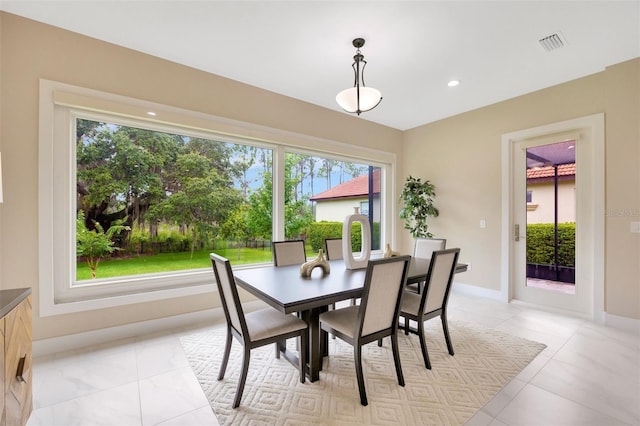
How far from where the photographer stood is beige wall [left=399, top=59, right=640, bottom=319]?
2.98 meters

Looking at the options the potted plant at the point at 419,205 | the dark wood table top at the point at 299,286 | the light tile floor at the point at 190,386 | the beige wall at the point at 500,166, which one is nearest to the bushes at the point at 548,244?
the beige wall at the point at 500,166

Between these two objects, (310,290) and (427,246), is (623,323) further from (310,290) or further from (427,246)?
(310,290)

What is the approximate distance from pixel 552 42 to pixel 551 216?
6.86ft

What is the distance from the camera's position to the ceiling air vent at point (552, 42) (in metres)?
2.54

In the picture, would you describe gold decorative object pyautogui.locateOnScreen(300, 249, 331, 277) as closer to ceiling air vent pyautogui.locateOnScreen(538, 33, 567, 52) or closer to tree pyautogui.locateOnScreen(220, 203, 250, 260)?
tree pyautogui.locateOnScreen(220, 203, 250, 260)

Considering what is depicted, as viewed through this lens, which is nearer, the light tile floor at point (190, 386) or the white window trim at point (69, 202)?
the light tile floor at point (190, 386)

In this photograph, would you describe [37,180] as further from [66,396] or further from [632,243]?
[632,243]

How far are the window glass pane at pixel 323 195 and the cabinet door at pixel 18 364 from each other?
267cm

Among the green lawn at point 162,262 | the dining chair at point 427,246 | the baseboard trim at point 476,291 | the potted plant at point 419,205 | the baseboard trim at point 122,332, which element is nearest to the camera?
the baseboard trim at point 122,332

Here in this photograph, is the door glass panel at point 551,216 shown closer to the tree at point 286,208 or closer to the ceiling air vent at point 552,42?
the ceiling air vent at point 552,42

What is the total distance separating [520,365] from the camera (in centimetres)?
229

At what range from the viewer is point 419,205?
462 centimetres

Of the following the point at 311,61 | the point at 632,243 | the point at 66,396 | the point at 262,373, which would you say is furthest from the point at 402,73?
the point at 66,396

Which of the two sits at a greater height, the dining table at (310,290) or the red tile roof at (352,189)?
the red tile roof at (352,189)
